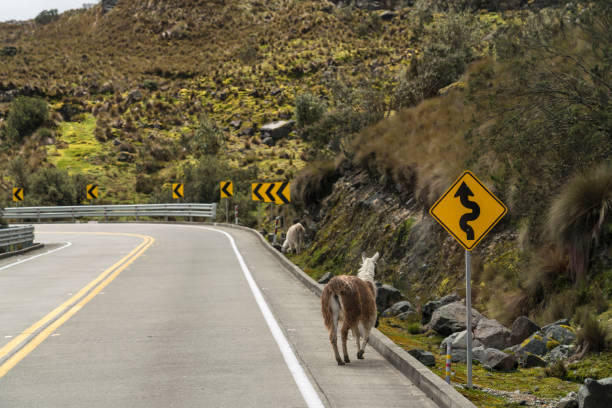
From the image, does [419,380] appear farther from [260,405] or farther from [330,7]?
[330,7]

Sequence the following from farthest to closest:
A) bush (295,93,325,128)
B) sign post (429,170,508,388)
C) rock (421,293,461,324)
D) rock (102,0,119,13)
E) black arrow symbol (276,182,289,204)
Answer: rock (102,0,119,13)
bush (295,93,325,128)
black arrow symbol (276,182,289,204)
rock (421,293,461,324)
sign post (429,170,508,388)

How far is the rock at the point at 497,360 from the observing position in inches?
348

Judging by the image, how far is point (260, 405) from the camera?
6664mm

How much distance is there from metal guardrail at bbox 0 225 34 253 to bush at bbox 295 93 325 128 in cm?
3426

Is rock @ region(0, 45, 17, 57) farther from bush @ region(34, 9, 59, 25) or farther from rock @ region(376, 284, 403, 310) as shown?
rock @ region(376, 284, 403, 310)

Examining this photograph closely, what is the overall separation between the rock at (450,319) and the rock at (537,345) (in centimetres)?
129

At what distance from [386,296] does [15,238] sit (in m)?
17.5

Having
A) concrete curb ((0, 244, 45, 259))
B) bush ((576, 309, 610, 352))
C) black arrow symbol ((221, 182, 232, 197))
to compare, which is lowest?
concrete curb ((0, 244, 45, 259))

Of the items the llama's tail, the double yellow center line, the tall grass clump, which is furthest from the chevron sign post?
the llama's tail

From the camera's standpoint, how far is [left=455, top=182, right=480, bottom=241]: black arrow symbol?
25.5 feet

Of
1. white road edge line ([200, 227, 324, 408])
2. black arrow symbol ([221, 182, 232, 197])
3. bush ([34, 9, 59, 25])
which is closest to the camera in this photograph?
white road edge line ([200, 227, 324, 408])

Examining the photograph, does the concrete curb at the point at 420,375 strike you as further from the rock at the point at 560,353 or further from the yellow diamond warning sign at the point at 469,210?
the rock at the point at 560,353

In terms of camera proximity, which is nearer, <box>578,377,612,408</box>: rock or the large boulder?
<box>578,377,612,408</box>: rock

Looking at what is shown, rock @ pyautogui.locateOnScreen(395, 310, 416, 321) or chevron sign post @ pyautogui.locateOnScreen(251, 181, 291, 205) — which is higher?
chevron sign post @ pyautogui.locateOnScreen(251, 181, 291, 205)
